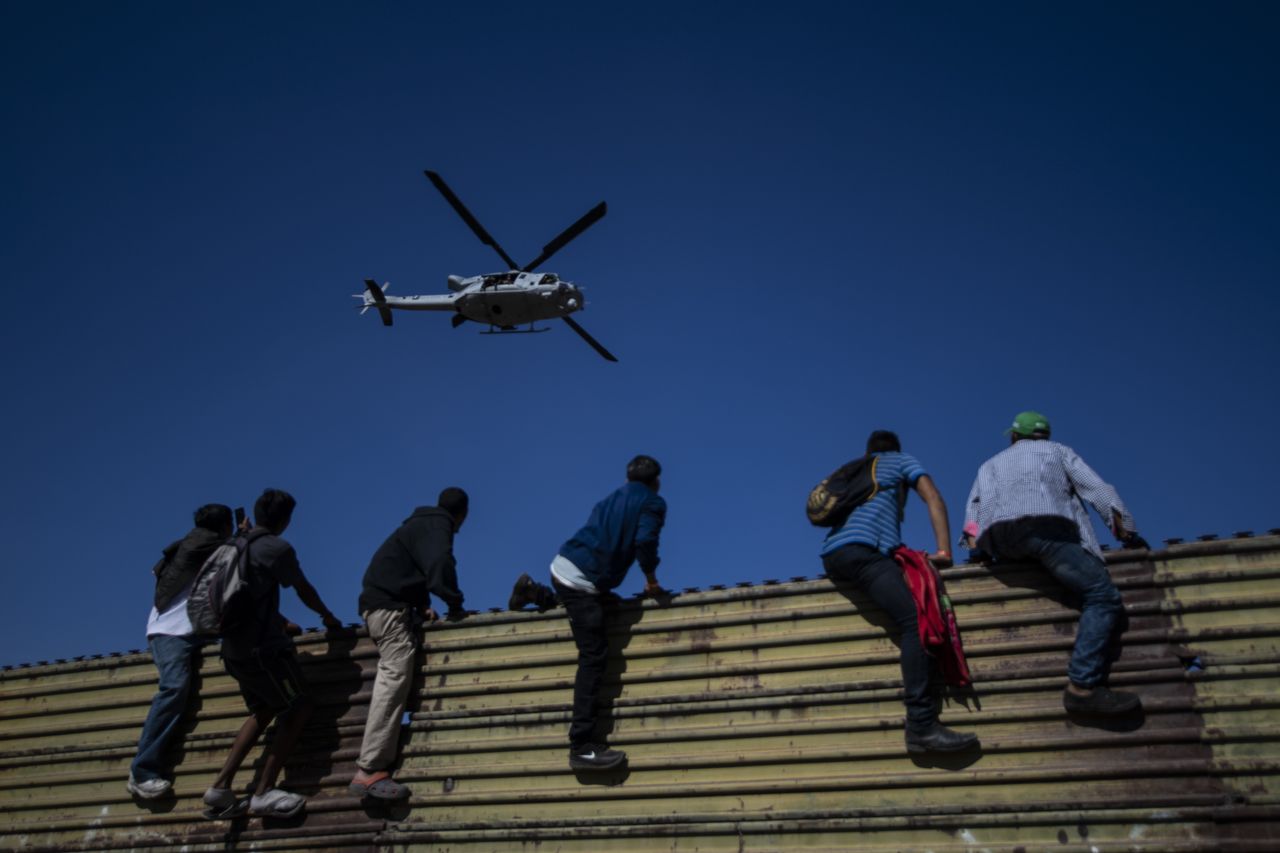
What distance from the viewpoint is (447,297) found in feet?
102

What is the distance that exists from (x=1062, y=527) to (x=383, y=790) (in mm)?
5626

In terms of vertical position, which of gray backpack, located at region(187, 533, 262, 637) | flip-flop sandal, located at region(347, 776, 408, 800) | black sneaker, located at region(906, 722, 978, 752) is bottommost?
black sneaker, located at region(906, 722, 978, 752)

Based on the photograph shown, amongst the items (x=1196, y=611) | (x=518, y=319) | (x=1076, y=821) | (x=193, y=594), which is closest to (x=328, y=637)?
(x=193, y=594)

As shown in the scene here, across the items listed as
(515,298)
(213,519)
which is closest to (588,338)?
(515,298)

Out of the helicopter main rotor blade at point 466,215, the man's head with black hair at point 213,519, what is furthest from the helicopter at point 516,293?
the man's head with black hair at point 213,519

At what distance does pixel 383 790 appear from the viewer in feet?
26.3

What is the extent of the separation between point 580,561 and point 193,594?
11.4 ft

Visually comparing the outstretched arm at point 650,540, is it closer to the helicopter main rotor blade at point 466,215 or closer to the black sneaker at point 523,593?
the black sneaker at point 523,593

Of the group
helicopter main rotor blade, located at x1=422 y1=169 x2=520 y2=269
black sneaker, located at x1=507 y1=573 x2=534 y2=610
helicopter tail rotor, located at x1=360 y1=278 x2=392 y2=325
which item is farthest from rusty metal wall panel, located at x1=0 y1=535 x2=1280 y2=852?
helicopter tail rotor, located at x1=360 y1=278 x2=392 y2=325

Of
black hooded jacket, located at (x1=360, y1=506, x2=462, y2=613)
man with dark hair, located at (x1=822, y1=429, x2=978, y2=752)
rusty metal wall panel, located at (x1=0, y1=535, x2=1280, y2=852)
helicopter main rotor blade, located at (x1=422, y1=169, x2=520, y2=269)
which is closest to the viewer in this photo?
rusty metal wall panel, located at (x1=0, y1=535, x2=1280, y2=852)

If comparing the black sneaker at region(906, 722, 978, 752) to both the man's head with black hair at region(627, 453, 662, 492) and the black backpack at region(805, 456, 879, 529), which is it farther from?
the man's head with black hair at region(627, 453, 662, 492)

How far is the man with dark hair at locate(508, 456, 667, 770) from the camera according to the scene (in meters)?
7.72

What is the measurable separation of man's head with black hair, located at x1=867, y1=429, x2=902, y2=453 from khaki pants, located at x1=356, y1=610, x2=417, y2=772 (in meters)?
4.24

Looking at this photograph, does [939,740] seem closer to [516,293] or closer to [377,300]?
[516,293]
